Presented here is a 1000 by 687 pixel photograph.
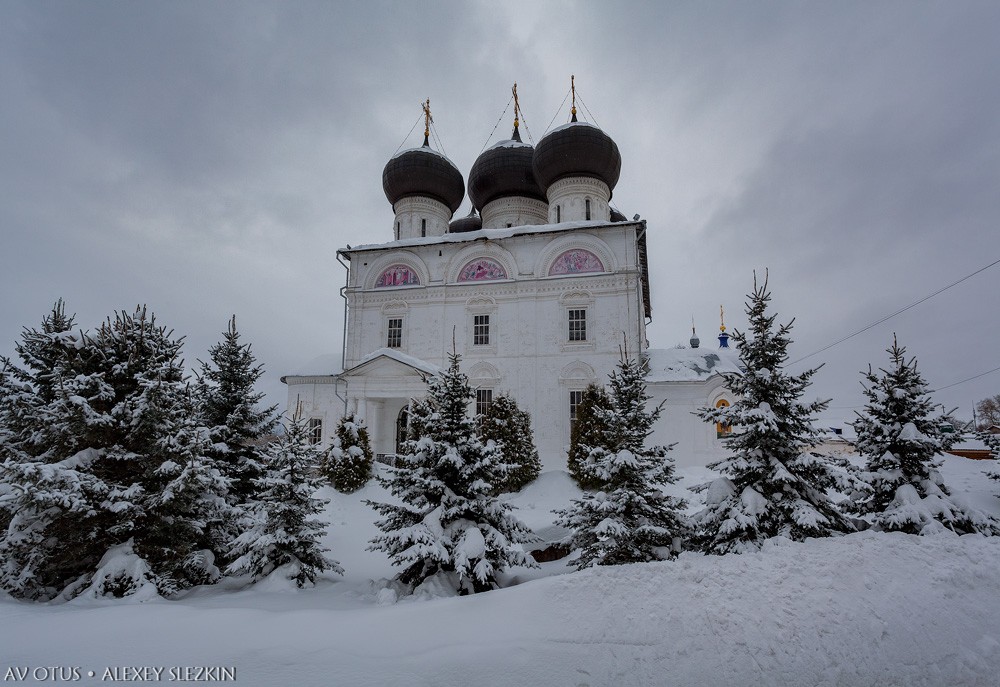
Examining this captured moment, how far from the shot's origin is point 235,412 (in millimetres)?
8523

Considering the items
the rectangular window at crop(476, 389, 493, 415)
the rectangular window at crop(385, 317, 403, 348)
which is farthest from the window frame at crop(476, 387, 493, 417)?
the rectangular window at crop(385, 317, 403, 348)

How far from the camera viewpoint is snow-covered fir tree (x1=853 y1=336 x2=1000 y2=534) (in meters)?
7.04

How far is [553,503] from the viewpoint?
13953 millimetres

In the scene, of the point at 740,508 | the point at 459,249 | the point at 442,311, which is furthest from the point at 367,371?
the point at 740,508

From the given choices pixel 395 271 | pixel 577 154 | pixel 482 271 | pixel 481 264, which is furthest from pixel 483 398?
pixel 577 154

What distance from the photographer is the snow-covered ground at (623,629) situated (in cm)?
428

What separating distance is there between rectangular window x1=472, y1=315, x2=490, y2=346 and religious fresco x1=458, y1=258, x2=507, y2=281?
1610 mm

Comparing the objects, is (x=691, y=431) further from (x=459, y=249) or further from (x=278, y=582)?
(x=278, y=582)

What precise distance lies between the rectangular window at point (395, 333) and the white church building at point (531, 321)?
0.19 ft

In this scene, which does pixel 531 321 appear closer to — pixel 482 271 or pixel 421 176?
pixel 482 271

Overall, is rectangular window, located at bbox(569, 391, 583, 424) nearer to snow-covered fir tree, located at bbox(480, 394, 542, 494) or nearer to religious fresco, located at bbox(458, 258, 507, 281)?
snow-covered fir tree, located at bbox(480, 394, 542, 494)

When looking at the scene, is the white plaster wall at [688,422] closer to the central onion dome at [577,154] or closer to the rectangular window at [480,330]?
the rectangular window at [480,330]

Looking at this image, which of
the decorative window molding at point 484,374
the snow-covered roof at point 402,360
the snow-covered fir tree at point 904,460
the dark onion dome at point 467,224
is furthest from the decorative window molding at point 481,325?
the snow-covered fir tree at point 904,460

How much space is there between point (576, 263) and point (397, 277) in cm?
749
